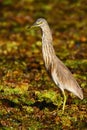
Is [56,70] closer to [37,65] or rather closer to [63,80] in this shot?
[63,80]

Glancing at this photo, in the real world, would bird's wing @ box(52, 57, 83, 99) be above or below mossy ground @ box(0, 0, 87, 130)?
above

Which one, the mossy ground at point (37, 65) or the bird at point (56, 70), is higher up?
the bird at point (56, 70)

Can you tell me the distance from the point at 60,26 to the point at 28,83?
25.0 feet

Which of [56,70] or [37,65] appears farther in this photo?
[37,65]

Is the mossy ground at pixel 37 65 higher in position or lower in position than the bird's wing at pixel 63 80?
lower

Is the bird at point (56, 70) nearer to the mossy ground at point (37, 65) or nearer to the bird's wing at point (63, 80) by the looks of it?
the bird's wing at point (63, 80)

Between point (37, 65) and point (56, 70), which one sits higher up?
point (56, 70)

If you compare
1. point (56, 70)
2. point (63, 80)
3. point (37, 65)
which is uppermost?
point (56, 70)

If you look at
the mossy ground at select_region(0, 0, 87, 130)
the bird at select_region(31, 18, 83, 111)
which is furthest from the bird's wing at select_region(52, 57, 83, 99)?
the mossy ground at select_region(0, 0, 87, 130)

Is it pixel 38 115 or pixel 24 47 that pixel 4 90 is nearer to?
pixel 38 115

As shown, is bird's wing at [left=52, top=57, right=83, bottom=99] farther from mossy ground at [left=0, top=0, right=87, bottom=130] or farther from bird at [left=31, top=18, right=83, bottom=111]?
mossy ground at [left=0, top=0, right=87, bottom=130]

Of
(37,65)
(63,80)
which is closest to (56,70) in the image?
(63,80)

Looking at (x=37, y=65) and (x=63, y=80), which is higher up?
(x=63, y=80)

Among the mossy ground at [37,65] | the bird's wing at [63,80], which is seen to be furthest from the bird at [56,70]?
the mossy ground at [37,65]
